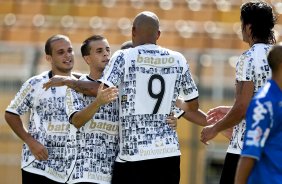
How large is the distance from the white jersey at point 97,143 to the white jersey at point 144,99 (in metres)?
0.34

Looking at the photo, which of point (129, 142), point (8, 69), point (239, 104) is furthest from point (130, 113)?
point (8, 69)

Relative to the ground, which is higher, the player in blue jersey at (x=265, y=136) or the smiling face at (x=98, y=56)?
the smiling face at (x=98, y=56)

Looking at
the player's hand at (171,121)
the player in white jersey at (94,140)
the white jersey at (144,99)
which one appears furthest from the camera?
the player in white jersey at (94,140)

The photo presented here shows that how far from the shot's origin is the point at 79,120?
26.6 feet

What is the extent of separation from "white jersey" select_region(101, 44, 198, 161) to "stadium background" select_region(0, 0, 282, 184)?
593 cm

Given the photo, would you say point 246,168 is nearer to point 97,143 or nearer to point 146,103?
point 146,103

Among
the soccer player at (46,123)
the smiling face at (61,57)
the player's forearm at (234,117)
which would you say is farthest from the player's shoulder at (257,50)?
the smiling face at (61,57)

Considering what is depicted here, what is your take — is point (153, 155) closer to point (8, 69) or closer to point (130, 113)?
point (130, 113)

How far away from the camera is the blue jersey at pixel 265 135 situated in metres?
5.95

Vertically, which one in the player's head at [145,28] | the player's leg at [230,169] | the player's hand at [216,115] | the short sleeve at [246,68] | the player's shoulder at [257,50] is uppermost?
the player's head at [145,28]

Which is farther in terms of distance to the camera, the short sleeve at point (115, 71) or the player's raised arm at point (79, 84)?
the player's raised arm at point (79, 84)

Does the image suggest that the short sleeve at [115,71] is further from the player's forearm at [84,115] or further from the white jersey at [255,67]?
the white jersey at [255,67]

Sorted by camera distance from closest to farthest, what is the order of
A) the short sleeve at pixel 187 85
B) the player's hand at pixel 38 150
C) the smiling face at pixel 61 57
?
the short sleeve at pixel 187 85
the player's hand at pixel 38 150
the smiling face at pixel 61 57

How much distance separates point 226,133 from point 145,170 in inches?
40.3
